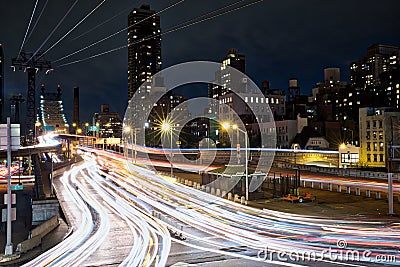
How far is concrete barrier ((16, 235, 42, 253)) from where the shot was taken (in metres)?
18.2

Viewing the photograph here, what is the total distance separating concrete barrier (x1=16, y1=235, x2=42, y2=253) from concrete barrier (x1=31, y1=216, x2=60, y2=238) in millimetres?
921

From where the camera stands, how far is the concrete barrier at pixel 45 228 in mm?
21062

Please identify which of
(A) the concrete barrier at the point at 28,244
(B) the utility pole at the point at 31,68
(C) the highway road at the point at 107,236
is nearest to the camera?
(C) the highway road at the point at 107,236

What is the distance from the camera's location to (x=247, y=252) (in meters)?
16.9

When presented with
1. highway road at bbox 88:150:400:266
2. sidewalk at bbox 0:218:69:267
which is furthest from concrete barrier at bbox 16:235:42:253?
highway road at bbox 88:150:400:266

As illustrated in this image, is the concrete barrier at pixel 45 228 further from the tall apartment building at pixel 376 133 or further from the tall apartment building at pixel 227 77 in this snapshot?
the tall apartment building at pixel 227 77

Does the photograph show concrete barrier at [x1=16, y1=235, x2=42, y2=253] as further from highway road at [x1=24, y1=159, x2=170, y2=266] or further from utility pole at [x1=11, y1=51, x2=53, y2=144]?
utility pole at [x1=11, y1=51, x2=53, y2=144]

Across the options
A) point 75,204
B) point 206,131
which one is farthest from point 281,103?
point 75,204

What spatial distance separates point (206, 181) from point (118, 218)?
50.3 feet

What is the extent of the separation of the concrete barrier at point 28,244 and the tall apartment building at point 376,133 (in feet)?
208

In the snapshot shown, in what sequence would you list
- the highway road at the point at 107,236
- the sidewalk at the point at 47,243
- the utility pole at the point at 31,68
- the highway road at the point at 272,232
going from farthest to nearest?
the utility pole at the point at 31,68 < the sidewalk at the point at 47,243 < the highway road at the point at 272,232 < the highway road at the point at 107,236

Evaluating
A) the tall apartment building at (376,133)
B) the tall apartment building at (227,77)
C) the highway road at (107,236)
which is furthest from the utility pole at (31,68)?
the tall apartment building at (227,77)

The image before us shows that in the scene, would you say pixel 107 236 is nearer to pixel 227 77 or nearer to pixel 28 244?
pixel 28 244

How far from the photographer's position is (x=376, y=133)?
7219cm
